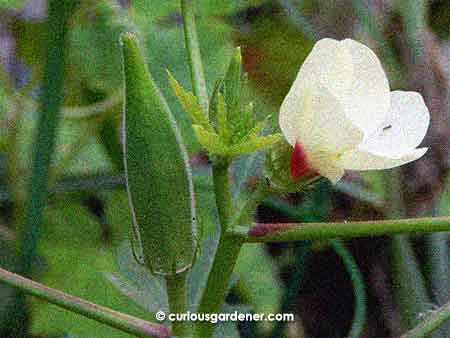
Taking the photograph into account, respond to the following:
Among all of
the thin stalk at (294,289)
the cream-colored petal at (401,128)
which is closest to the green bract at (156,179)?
the cream-colored petal at (401,128)

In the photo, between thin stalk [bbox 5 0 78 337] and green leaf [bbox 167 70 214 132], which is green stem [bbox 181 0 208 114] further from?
thin stalk [bbox 5 0 78 337]

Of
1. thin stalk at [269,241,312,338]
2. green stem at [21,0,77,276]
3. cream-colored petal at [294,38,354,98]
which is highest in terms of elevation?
cream-colored petal at [294,38,354,98]

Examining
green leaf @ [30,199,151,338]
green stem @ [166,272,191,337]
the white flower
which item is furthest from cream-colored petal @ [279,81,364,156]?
green leaf @ [30,199,151,338]

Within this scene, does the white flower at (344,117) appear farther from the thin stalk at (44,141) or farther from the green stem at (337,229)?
the thin stalk at (44,141)

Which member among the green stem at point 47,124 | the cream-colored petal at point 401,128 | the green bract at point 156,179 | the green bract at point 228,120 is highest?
the green bract at point 228,120

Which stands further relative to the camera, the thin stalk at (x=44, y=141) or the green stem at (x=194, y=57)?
the thin stalk at (x=44, y=141)

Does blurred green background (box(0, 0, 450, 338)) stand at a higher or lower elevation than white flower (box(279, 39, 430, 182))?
lower

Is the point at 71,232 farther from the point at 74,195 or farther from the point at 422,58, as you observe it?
the point at 422,58
